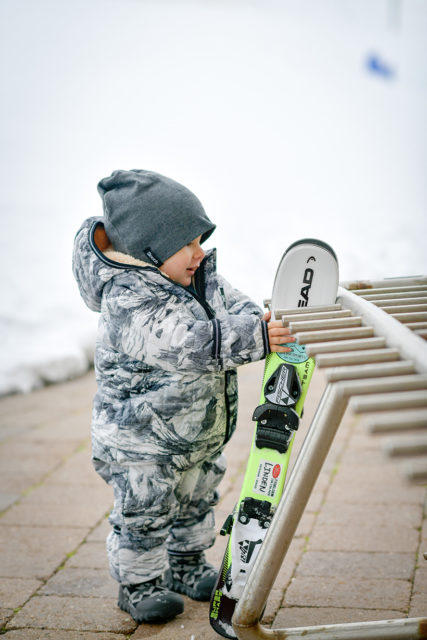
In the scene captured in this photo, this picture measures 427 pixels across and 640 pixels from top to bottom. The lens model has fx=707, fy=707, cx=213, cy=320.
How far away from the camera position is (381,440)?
3.06ft

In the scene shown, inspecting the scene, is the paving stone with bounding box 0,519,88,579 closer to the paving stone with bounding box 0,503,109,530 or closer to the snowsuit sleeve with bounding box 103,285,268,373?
the paving stone with bounding box 0,503,109,530

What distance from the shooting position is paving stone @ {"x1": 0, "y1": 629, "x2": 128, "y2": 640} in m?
1.76

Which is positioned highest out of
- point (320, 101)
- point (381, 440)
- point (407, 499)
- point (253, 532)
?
point (320, 101)

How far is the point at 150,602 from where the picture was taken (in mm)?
1813

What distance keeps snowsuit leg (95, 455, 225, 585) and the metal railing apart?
44 centimetres

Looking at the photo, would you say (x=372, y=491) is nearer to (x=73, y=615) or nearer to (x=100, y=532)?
(x=100, y=532)

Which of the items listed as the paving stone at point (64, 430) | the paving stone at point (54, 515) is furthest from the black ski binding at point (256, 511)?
the paving stone at point (64, 430)

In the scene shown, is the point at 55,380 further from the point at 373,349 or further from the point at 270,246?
the point at 373,349

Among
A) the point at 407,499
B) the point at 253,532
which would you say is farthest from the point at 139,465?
the point at 407,499

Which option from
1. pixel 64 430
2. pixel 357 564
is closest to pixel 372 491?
pixel 357 564

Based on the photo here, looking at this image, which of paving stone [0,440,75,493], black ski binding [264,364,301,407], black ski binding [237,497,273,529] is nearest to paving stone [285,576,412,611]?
black ski binding [237,497,273,529]

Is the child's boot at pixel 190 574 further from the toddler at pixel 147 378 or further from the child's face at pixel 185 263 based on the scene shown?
the child's face at pixel 185 263

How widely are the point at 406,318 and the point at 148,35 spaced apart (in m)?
5.57

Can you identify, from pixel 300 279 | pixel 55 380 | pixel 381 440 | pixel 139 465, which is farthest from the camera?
pixel 55 380
